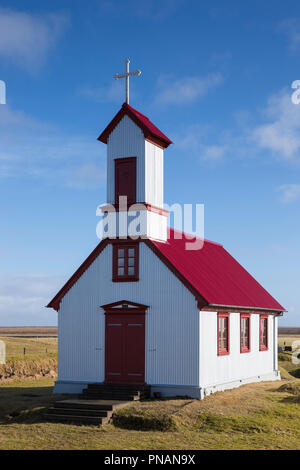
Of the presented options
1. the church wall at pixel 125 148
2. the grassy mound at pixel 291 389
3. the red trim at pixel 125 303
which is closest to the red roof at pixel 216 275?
the red trim at pixel 125 303

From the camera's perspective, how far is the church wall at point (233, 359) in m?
27.2

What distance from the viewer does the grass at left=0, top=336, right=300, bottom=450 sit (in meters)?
20.1

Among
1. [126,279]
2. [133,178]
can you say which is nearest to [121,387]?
[126,279]

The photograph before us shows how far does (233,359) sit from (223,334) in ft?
5.76

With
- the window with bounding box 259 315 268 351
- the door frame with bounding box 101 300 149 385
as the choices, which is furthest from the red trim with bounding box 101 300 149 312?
the window with bounding box 259 315 268 351

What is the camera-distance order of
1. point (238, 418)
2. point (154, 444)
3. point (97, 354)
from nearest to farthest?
point (154, 444), point (238, 418), point (97, 354)

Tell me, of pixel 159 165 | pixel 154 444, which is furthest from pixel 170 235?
pixel 154 444

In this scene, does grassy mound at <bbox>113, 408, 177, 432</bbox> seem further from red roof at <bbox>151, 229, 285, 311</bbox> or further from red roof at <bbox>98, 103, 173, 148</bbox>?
red roof at <bbox>98, 103, 173, 148</bbox>

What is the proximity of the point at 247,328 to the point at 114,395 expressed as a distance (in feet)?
31.4

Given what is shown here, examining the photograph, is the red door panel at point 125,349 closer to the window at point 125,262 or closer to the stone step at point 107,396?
the stone step at point 107,396

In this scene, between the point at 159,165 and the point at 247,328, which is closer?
the point at 159,165

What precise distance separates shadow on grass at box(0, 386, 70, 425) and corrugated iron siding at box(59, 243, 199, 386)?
1780 mm
